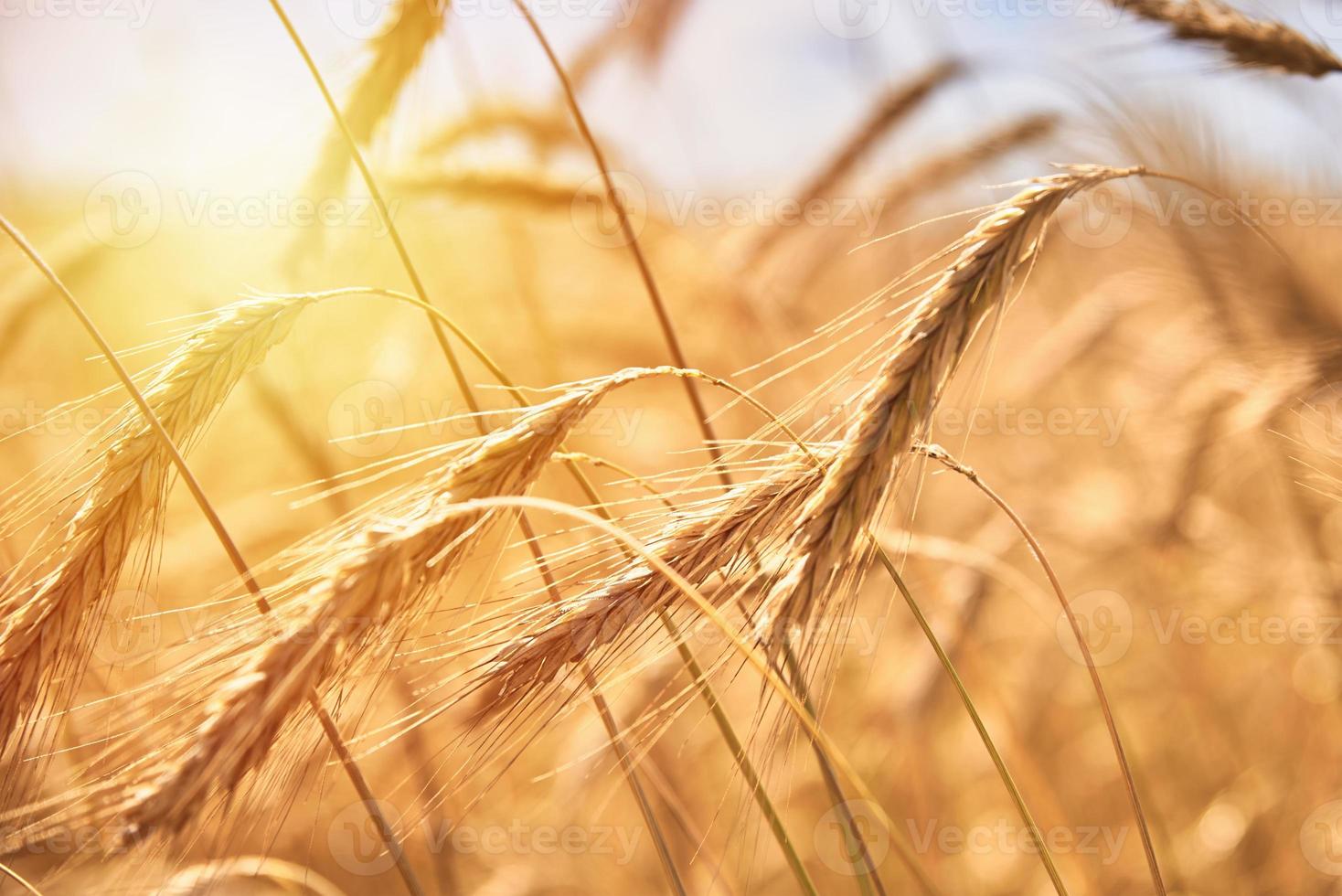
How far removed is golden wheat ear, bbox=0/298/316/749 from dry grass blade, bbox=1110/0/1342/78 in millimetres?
1428

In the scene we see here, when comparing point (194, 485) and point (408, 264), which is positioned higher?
point (408, 264)

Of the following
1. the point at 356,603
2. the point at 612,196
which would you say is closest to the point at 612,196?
the point at 612,196

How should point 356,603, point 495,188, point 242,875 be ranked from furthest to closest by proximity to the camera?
point 495,188, point 242,875, point 356,603

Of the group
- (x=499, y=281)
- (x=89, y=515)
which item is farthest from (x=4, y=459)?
(x=89, y=515)

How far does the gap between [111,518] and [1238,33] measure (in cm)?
177

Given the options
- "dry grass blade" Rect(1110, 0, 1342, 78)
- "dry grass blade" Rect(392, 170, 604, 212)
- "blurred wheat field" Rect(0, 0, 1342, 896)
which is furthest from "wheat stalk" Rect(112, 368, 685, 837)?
"dry grass blade" Rect(1110, 0, 1342, 78)

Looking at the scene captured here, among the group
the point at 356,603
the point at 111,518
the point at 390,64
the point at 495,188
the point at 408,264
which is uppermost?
the point at 390,64

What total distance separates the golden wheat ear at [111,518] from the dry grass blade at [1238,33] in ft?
4.68

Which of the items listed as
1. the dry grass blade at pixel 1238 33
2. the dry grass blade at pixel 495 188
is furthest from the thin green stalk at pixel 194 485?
the dry grass blade at pixel 1238 33

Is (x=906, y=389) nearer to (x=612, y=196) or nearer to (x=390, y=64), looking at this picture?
(x=612, y=196)

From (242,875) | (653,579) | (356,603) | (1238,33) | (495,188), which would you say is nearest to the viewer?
(356,603)

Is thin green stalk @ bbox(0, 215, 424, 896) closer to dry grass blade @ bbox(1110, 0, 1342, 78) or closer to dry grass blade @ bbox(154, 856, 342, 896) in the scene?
dry grass blade @ bbox(154, 856, 342, 896)

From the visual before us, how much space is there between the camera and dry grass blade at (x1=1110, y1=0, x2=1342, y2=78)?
1.22 metres

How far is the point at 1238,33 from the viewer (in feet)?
4.14
